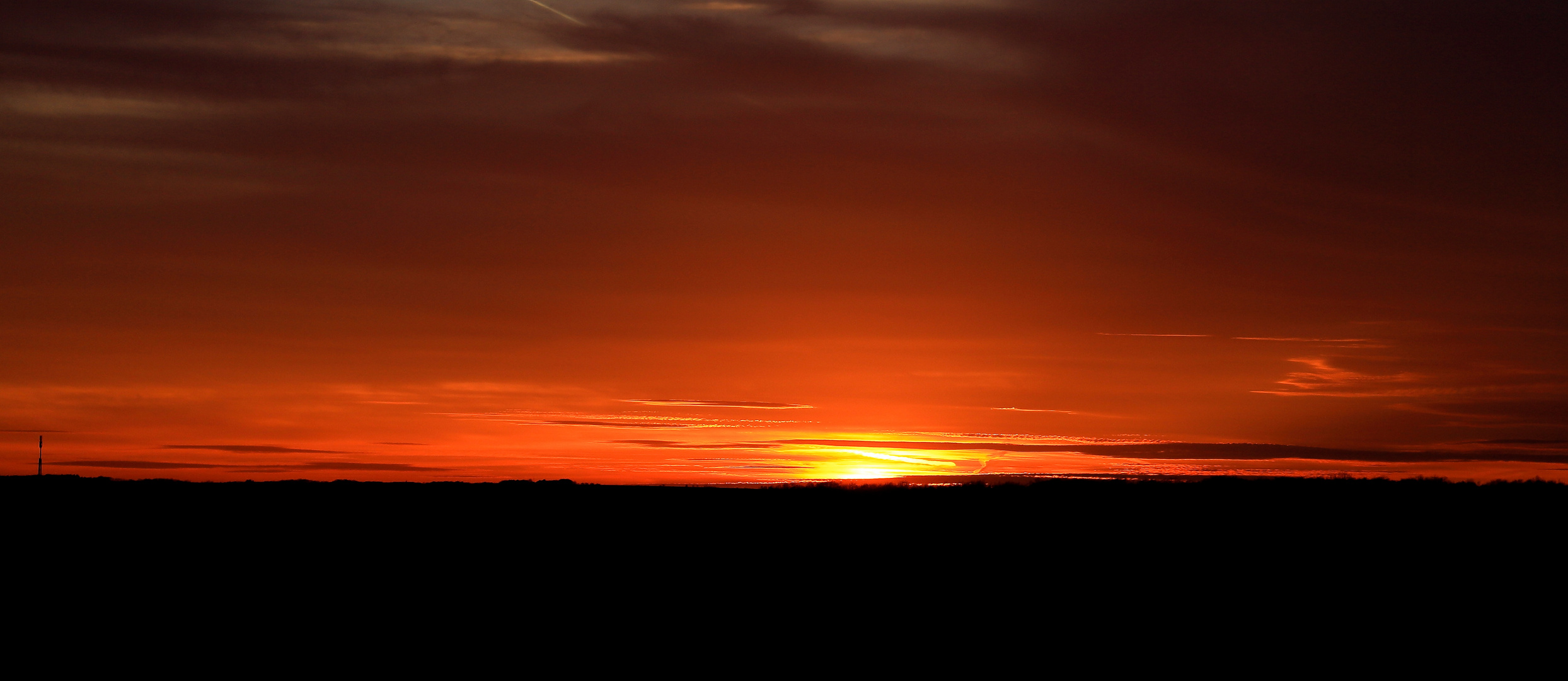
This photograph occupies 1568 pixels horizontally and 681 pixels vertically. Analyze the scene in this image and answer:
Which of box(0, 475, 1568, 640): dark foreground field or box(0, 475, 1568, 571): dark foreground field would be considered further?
box(0, 475, 1568, 571): dark foreground field

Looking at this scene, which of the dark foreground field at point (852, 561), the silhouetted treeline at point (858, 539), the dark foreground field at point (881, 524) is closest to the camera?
the dark foreground field at point (852, 561)

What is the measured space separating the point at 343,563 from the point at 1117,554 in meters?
16.4

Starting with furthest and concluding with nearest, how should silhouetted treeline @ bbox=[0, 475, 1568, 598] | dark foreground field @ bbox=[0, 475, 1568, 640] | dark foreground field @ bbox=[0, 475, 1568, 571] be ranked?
dark foreground field @ bbox=[0, 475, 1568, 571] < silhouetted treeline @ bbox=[0, 475, 1568, 598] < dark foreground field @ bbox=[0, 475, 1568, 640]

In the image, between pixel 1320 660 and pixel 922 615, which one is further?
pixel 922 615

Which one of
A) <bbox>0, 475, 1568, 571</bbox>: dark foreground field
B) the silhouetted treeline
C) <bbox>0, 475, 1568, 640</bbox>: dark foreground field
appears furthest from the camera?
<bbox>0, 475, 1568, 571</bbox>: dark foreground field

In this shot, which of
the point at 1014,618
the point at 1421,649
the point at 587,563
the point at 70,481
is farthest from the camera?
the point at 70,481

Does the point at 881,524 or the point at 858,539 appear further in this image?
the point at 881,524

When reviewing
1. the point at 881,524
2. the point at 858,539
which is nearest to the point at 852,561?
the point at 858,539

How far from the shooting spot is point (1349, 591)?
68.2 ft

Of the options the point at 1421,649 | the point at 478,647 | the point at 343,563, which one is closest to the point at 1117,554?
the point at 1421,649

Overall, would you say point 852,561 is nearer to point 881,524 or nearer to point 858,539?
point 858,539

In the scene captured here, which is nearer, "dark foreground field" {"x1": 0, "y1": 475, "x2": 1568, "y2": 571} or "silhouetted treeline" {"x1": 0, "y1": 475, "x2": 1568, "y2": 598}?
"silhouetted treeline" {"x1": 0, "y1": 475, "x2": 1568, "y2": 598}

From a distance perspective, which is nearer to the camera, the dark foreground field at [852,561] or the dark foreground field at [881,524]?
the dark foreground field at [852,561]

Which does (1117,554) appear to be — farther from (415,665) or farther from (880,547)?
(415,665)
